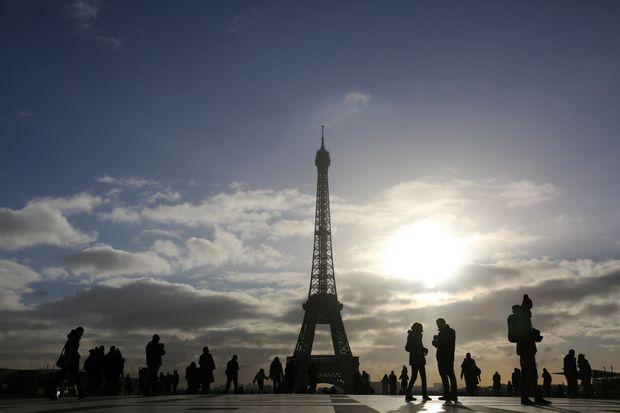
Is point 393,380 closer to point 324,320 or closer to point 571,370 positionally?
point 571,370

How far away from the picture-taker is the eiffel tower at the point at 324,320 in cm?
8424

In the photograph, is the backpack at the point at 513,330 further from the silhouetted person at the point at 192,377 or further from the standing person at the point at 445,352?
the silhouetted person at the point at 192,377

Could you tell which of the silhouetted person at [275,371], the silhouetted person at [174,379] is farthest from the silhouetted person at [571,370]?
the silhouetted person at [174,379]

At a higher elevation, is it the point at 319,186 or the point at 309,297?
the point at 319,186

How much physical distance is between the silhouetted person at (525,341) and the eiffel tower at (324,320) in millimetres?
70588

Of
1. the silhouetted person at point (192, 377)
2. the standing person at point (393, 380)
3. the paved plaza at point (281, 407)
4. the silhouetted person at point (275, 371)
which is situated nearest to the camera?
the paved plaza at point (281, 407)

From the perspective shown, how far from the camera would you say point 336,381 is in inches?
3334

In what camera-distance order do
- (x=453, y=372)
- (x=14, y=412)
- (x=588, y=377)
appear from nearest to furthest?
(x=14, y=412), (x=453, y=372), (x=588, y=377)

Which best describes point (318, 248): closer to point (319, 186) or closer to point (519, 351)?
point (319, 186)

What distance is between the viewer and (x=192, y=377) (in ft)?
90.2

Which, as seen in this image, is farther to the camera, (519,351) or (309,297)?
(309,297)

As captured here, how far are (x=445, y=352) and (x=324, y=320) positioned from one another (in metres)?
76.2

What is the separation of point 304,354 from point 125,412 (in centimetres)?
7809

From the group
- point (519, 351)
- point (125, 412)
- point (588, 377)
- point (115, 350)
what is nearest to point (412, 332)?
point (519, 351)
